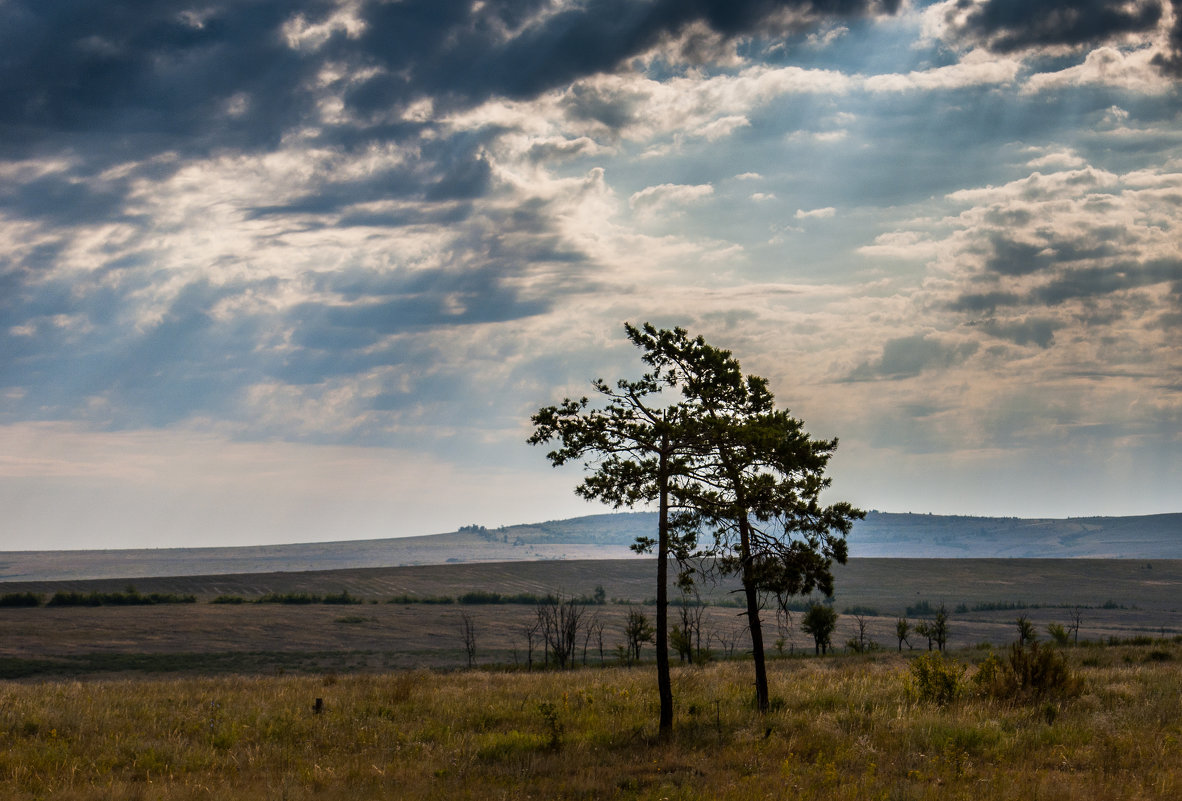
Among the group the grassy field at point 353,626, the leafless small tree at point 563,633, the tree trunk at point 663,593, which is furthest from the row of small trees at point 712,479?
the leafless small tree at point 563,633

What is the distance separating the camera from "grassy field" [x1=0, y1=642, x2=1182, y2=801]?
14.0m

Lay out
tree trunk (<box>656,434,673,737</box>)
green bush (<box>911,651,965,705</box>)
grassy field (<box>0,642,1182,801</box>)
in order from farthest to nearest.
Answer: green bush (<box>911,651,965,705</box>)
tree trunk (<box>656,434,673,737</box>)
grassy field (<box>0,642,1182,801</box>)

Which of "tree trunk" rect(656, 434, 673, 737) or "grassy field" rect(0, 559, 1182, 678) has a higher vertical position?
"tree trunk" rect(656, 434, 673, 737)

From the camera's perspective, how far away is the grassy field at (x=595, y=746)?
14.0 metres

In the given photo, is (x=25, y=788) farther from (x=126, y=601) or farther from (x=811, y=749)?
(x=126, y=601)

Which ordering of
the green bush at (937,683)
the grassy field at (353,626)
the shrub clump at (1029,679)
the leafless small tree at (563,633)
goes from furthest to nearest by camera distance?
the grassy field at (353,626) → the leafless small tree at (563,633) → the green bush at (937,683) → the shrub clump at (1029,679)

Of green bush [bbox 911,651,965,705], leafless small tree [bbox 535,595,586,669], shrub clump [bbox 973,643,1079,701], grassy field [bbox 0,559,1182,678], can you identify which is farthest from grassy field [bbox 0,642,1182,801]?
leafless small tree [bbox 535,595,586,669]

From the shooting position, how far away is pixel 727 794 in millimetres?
13422

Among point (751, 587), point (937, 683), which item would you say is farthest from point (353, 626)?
point (937, 683)

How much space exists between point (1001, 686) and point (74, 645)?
86.1 meters

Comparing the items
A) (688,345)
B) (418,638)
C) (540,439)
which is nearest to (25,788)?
(540,439)

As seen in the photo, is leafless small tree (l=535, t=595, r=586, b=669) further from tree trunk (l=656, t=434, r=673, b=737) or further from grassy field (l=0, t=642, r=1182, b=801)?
tree trunk (l=656, t=434, r=673, b=737)

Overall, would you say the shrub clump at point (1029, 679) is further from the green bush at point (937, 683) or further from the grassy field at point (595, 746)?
the green bush at point (937, 683)

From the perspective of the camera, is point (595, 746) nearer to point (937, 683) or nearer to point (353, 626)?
point (937, 683)
